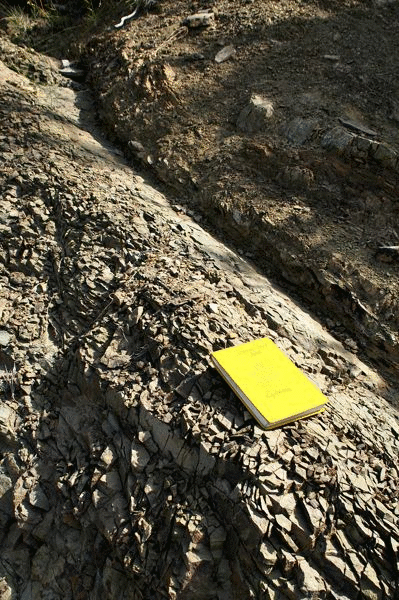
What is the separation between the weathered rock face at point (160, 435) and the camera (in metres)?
2.12

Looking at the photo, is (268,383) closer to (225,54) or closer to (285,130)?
(285,130)

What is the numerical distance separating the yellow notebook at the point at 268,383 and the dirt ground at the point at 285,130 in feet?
2.74

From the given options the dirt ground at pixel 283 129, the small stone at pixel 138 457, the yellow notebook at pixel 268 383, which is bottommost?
the small stone at pixel 138 457

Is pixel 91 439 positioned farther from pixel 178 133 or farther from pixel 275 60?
pixel 275 60

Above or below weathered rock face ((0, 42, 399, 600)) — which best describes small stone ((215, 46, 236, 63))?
above

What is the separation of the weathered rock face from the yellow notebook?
0.08 metres

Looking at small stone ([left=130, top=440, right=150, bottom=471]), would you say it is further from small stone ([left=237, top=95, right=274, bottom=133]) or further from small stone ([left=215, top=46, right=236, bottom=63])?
small stone ([left=215, top=46, right=236, bottom=63])

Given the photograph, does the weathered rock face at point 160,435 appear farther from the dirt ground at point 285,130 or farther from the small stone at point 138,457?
the dirt ground at point 285,130

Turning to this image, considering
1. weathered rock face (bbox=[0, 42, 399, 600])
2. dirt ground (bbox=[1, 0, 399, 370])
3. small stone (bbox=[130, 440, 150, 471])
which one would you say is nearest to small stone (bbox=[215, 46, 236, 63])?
dirt ground (bbox=[1, 0, 399, 370])

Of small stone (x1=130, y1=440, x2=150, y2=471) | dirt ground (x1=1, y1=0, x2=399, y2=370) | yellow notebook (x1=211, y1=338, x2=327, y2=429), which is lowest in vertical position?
small stone (x1=130, y1=440, x2=150, y2=471)

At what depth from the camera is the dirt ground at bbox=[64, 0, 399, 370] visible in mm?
3488

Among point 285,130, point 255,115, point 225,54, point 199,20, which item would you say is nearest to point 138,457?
point 285,130

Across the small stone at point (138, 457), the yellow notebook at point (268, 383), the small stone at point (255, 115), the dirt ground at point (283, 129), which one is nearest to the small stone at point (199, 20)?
the dirt ground at point (283, 129)

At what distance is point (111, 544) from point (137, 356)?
3.01 feet
